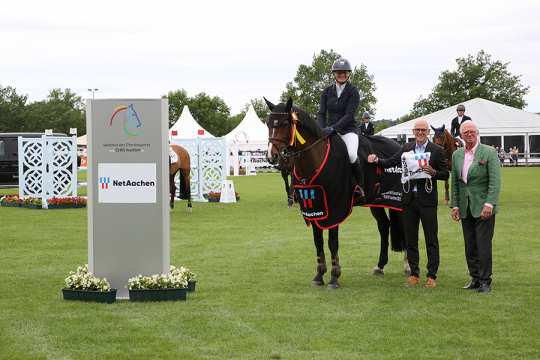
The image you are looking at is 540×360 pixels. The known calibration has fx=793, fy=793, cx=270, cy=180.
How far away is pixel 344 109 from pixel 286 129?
4.34 ft

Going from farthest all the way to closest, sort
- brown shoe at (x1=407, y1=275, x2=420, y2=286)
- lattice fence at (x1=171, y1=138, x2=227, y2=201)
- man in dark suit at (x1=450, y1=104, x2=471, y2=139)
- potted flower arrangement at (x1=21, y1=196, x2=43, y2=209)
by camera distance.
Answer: lattice fence at (x1=171, y1=138, x2=227, y2=201) < potted flower arrangement at (x1=21, y1=196, x2=43, y2=209) < man in dark suit at (x1=450, y1=104, x2=471, y2=139) < brown shoe at (x1=407, y1=275, x2=420, y2=286)

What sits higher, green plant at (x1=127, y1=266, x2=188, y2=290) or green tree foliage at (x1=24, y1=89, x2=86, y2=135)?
green tree foliage at (x1=24, y1=89, x2=86, y2=135)

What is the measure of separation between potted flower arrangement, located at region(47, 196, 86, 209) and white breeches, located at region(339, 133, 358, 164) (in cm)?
1487

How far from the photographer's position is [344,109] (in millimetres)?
10516

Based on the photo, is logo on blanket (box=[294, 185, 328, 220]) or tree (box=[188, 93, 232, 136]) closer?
logo on blanket (box=[294, 185, 328, 220])

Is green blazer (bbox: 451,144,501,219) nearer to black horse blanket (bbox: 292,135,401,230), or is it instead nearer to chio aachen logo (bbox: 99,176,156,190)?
black horse blanket (bbox: 292,135,401,230)

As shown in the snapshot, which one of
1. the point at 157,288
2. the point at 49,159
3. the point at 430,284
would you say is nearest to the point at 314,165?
the point at 430,284

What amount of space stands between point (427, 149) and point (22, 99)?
314 feet

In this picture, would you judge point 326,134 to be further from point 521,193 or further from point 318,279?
point 521,193

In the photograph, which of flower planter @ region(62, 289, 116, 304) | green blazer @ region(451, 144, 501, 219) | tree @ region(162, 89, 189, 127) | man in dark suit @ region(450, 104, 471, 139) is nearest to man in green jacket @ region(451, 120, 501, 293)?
green blazer @ region(451, 144, 501, 219)

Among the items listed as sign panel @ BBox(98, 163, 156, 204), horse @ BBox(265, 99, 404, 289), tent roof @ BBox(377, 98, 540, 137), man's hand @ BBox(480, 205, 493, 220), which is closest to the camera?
sign panel @ BBox(98, 163, 156, 204)

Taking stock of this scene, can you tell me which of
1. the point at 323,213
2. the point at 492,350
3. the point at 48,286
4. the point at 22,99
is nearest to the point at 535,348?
the point at 492,350

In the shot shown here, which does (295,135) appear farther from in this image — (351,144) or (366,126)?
(366,126)

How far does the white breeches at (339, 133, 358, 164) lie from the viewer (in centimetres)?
1026
